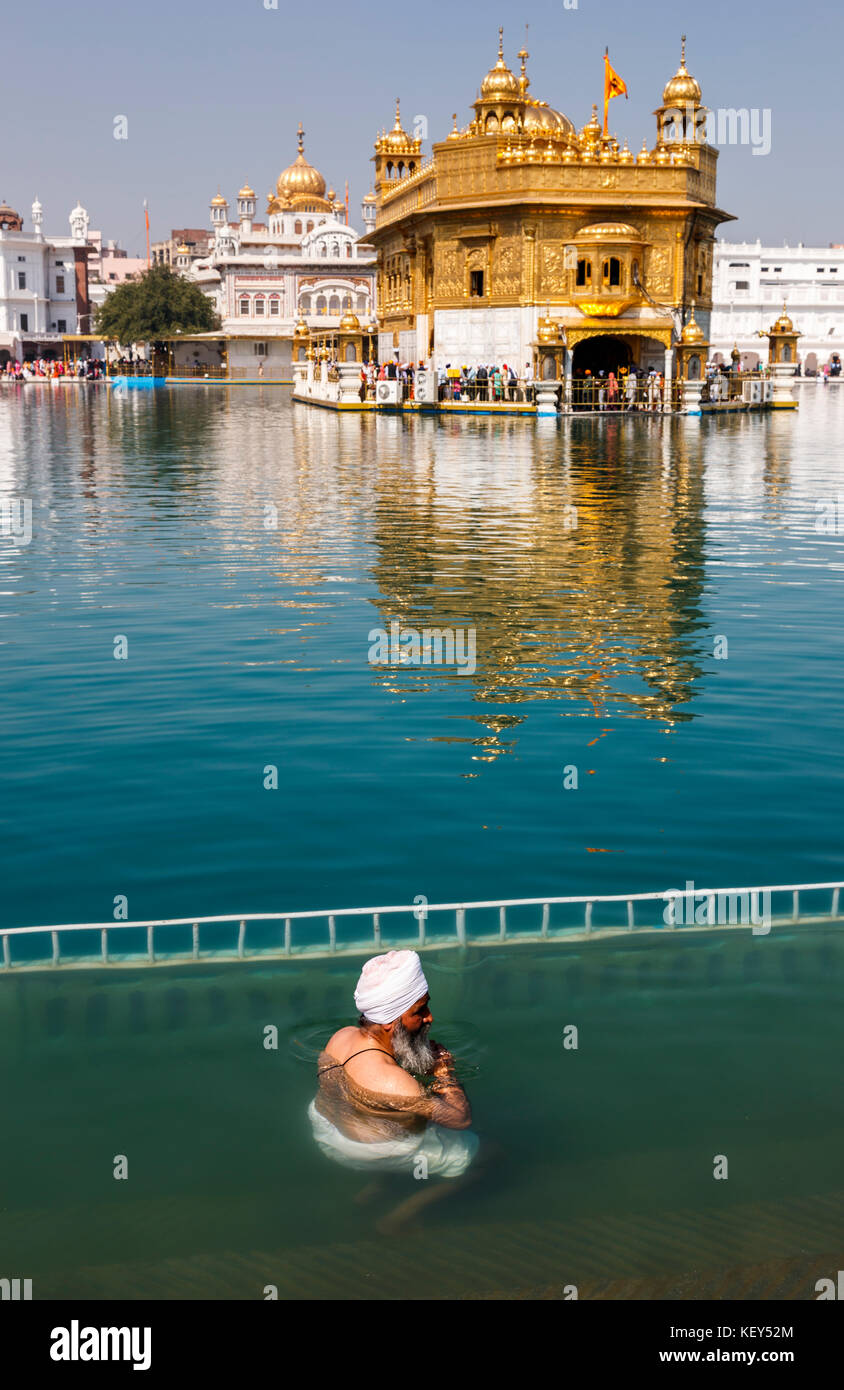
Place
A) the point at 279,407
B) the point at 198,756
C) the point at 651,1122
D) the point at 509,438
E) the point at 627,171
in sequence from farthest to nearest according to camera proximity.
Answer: the point at 279,407, the point at 627,171, the point at 509,438, the point at 198,756, the point at 651,1122

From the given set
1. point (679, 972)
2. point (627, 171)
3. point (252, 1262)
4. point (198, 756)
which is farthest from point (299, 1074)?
point (627, 171)

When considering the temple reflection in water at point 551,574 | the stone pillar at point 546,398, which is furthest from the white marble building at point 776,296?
the temple reflection in water at point 551,574

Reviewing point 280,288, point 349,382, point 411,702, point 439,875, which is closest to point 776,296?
point 280,288

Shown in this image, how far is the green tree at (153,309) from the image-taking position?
84.3 metres

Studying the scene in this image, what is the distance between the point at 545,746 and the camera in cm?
838

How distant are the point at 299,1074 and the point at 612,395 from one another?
4084cm

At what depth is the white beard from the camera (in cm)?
435

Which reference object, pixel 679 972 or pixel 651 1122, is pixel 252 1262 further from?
pixel 679 972

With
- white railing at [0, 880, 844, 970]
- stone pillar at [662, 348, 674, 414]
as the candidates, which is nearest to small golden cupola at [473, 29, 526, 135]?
stone pillar at [662, 348, 674, 414]

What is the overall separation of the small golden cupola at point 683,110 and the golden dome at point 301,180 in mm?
62003

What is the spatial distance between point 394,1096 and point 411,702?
207 inches

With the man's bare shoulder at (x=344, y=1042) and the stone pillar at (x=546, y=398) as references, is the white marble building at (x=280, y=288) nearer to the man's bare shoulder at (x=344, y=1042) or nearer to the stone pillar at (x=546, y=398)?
the stone pillar at (x=546, y=398)
